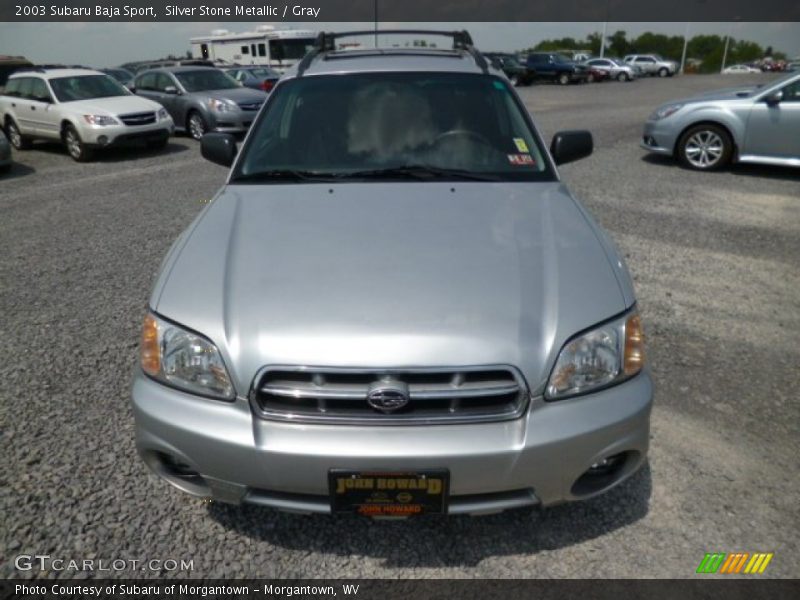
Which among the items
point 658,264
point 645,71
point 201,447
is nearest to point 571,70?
point 645,71

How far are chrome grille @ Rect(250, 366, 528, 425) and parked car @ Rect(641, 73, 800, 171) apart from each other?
842 cm

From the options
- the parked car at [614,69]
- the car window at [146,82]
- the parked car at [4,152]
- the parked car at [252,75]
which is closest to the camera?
the parked car at [4,152]

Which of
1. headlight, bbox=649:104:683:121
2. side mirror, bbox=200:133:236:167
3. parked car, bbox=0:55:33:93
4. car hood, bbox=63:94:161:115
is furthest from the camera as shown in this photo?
parked car, bbox=0:55:33:93

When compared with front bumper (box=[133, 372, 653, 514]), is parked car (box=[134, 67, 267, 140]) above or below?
above

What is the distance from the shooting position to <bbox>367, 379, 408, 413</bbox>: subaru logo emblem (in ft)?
5.94

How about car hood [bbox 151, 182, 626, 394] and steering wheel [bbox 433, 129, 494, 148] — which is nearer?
car hood [bbox 151, 182, 626, 394]

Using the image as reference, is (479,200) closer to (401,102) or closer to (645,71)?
(401,102)

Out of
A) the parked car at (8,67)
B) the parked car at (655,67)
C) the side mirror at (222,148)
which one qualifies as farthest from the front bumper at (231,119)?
the parked car at (655,67)

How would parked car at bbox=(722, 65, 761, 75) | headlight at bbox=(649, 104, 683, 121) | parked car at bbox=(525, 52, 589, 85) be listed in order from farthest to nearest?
parked car at bbox=(722, 65, 761, 75)
parked car at bbox=(525, 52, 589, 85)
headlight at bbox=(649, 104, 683, 121)

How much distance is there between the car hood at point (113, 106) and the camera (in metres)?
10.5

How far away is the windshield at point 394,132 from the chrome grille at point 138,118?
8579 mm

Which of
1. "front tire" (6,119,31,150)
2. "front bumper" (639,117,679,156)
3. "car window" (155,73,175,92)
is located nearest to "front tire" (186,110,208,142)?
"car window" (155,73,175,92)

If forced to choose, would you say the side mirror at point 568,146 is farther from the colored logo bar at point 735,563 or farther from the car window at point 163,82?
the car window at point 163,82

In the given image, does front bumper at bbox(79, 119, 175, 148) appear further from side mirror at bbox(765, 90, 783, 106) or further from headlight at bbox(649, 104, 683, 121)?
side mirror at bbox(765, 90, 783, 106)
